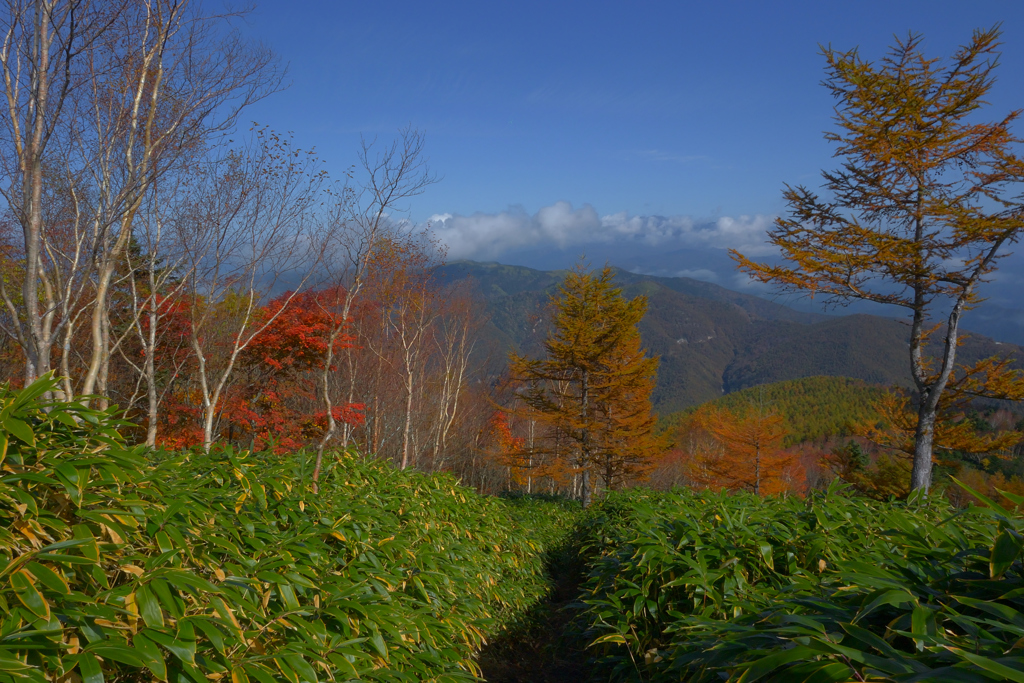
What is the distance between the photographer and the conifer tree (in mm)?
15594

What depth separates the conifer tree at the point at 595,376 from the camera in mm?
15594

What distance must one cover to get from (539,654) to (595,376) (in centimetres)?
1194

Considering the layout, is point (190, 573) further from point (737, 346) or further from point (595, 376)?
point (737, 346)

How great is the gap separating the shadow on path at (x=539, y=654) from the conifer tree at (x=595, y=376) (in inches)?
411

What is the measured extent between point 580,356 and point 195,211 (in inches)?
406

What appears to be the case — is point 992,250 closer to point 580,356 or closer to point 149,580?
point 580,356

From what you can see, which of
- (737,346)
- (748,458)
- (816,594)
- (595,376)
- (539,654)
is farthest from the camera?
(737,346)

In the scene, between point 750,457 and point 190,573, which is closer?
point 190,573

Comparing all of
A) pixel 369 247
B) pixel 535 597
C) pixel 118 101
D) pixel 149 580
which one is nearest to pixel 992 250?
pixel 535 597

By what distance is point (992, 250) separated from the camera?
9.53 m

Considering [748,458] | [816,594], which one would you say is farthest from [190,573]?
[748,458]

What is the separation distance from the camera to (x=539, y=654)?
14.4 feet

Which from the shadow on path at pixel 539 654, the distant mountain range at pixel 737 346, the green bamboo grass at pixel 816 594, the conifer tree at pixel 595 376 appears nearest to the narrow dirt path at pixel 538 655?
the shadow on path at pixel 539 654

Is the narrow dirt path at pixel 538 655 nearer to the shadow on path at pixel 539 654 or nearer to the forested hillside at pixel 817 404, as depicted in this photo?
the shadow on path at pixel 539 654
